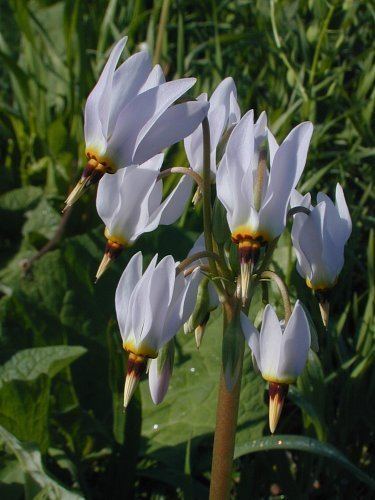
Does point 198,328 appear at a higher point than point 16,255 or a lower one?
higher

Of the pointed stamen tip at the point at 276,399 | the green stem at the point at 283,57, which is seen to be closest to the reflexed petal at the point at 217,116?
the pointed stamen tip at the point at 276,399

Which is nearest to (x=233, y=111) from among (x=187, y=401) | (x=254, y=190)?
(x=254, y=190)

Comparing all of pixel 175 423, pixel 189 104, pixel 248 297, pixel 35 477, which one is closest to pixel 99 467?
pixel 175 423

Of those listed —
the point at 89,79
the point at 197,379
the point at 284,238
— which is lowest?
the point at 197,379

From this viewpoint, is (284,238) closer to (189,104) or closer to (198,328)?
(198,328)

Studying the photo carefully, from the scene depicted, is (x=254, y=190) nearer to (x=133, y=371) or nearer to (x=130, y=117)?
(x=130, y=117)
